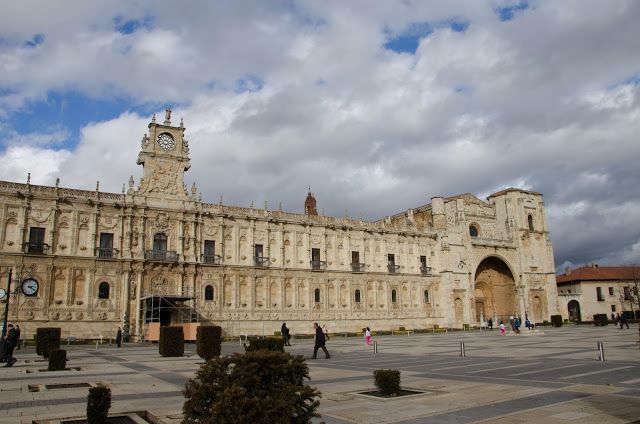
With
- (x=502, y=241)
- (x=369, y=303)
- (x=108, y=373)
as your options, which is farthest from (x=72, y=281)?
(x=502, y=241)

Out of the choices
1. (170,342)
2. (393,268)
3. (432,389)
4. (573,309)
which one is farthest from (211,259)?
(573,309)

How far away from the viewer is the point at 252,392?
18.6ft

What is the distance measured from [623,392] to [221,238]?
38013mm

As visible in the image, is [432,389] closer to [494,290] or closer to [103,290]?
[103,290]

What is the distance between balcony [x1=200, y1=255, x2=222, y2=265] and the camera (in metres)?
44.3

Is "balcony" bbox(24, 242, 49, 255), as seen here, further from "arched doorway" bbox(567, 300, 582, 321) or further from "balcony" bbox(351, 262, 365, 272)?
"arched doorway" bbox(567, 300, 582, 321)

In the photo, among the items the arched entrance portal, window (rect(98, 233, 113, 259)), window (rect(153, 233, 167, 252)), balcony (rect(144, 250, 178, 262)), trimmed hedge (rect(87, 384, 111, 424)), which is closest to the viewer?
trimmed hedge (rect(87, 384, 111, 424))

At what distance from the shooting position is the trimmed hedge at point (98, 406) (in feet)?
27.0

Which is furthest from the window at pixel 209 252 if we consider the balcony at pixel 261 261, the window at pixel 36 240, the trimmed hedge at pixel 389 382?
the trimmed hedge at pixel 389 382

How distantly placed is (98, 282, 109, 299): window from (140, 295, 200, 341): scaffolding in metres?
2.69

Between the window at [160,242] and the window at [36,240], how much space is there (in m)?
8.34

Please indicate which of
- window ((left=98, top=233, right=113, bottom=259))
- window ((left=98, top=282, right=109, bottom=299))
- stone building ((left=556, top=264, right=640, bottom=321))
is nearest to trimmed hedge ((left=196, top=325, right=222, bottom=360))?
window ((left=98, top=282, right=109, bottom=299))

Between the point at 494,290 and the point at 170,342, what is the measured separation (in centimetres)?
5239

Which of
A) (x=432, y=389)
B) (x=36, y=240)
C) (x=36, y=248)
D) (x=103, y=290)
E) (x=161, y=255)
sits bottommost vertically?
(x=432, y=389)
